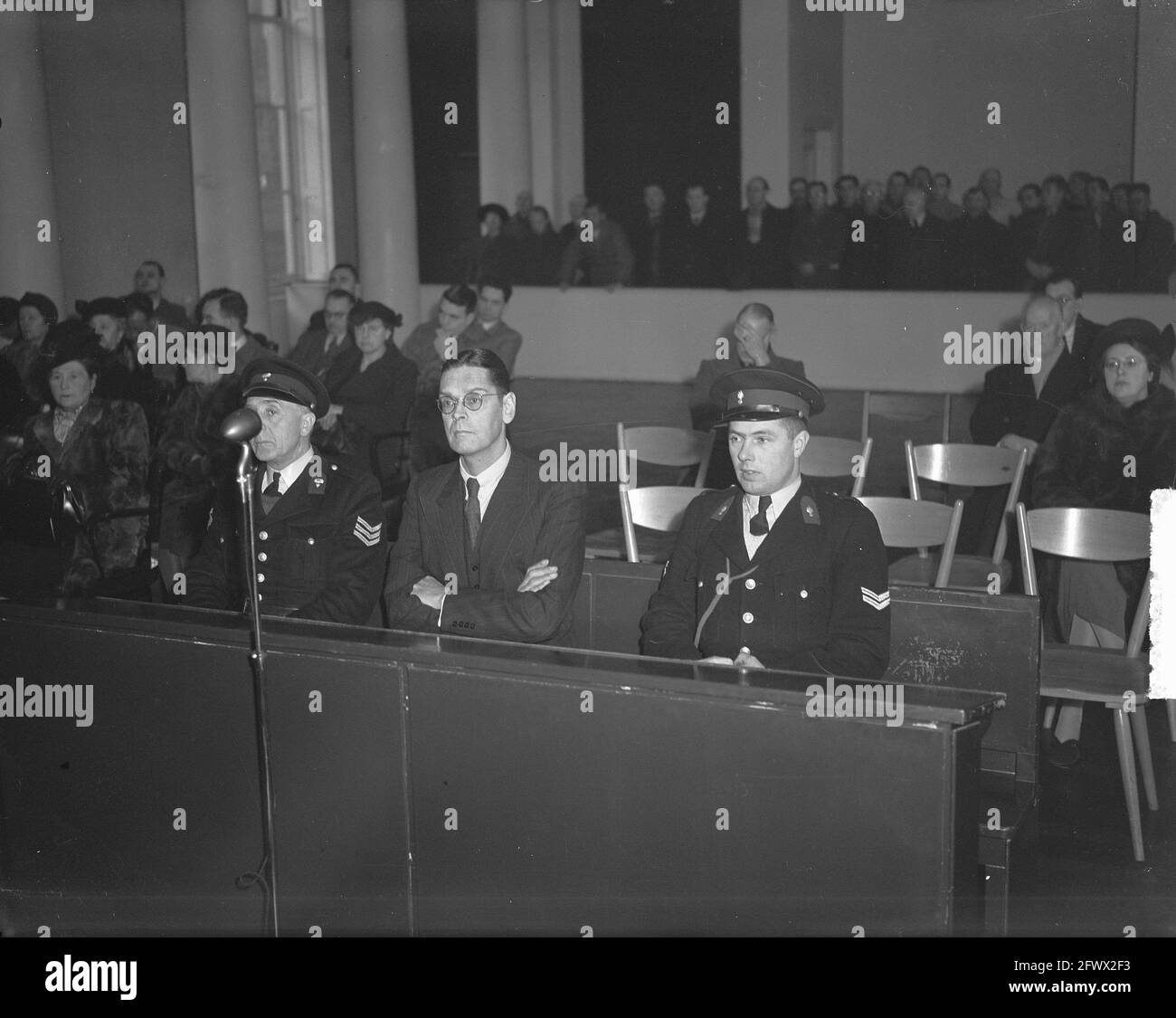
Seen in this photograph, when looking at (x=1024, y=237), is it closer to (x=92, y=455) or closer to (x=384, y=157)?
(x=384, y=157)

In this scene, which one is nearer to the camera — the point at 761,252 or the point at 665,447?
the point at 665,447

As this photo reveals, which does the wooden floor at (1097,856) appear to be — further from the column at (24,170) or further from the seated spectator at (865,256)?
the column at (24,170)

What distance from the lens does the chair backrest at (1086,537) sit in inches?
151

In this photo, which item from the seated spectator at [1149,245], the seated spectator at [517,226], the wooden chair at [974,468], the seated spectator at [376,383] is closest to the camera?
the wooden chair at [974,468]

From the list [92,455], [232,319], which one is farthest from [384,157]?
[92,455]

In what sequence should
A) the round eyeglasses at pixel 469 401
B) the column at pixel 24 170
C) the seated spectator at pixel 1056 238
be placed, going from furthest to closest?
the seated spectator at pixel 1056 238
the column at pixel 24 170
the round eyeglasses at pixel 469 401

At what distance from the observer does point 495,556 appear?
3.36m

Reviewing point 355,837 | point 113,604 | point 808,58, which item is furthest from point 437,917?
point 808,58

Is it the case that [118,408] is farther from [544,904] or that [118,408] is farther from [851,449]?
[544,904]

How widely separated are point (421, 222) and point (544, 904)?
1387cm

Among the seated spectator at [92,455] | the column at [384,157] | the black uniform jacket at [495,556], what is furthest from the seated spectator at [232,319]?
the column at [384,157]

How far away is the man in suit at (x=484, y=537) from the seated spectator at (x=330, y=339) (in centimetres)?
403

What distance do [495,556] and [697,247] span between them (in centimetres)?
920

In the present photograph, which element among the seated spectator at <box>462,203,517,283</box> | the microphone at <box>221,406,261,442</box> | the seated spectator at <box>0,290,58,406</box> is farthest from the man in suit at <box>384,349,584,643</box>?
the seated spectator at <box>462,203,517,283</box>
